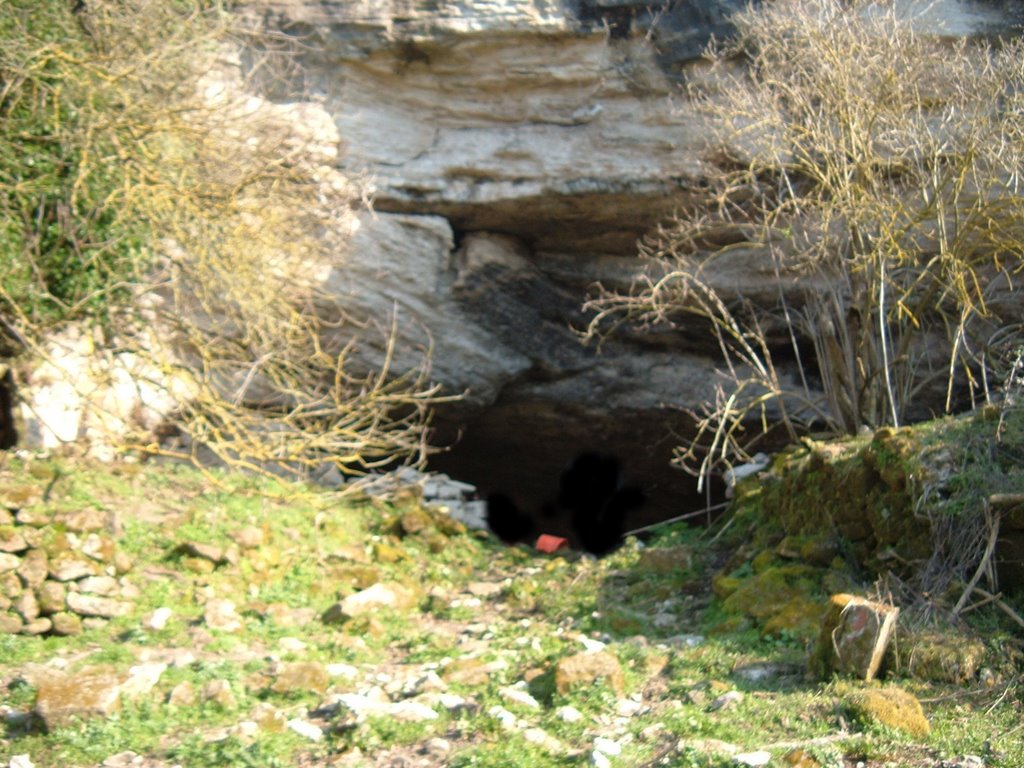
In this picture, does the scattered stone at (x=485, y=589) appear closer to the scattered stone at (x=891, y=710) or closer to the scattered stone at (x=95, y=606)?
the scattered stone at (x=95, y=606)

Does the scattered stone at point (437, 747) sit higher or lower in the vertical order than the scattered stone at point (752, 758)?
lower

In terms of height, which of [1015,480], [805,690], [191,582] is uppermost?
[1015,480]

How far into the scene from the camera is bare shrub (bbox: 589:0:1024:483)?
289 inches

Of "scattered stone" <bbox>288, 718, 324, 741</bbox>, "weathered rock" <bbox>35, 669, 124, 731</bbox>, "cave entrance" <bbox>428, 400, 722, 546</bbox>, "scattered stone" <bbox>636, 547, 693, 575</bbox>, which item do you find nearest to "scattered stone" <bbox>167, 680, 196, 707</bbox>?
"weathered rock" <bbox>35, 669, 124, 731</bbox>

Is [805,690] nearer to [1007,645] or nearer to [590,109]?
[1007,645]

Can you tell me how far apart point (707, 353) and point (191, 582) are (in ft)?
20.7

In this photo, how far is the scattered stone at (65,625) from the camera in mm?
5891

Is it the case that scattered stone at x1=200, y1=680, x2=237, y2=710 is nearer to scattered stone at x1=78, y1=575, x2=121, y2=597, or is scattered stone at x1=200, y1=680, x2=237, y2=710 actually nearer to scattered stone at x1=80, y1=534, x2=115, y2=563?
scattered stone at x1=78, y1=575, x2=121, y2=597

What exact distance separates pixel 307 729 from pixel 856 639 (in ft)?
7.77

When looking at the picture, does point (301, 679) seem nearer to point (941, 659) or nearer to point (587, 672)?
point (587, 672)

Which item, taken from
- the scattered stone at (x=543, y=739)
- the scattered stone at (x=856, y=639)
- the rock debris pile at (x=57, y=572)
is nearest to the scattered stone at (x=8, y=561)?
the rock debris pile at (x=57, y=572)

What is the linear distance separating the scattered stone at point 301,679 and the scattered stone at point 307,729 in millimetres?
386

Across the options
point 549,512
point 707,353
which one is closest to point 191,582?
point 707,353

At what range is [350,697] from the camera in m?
4.83
